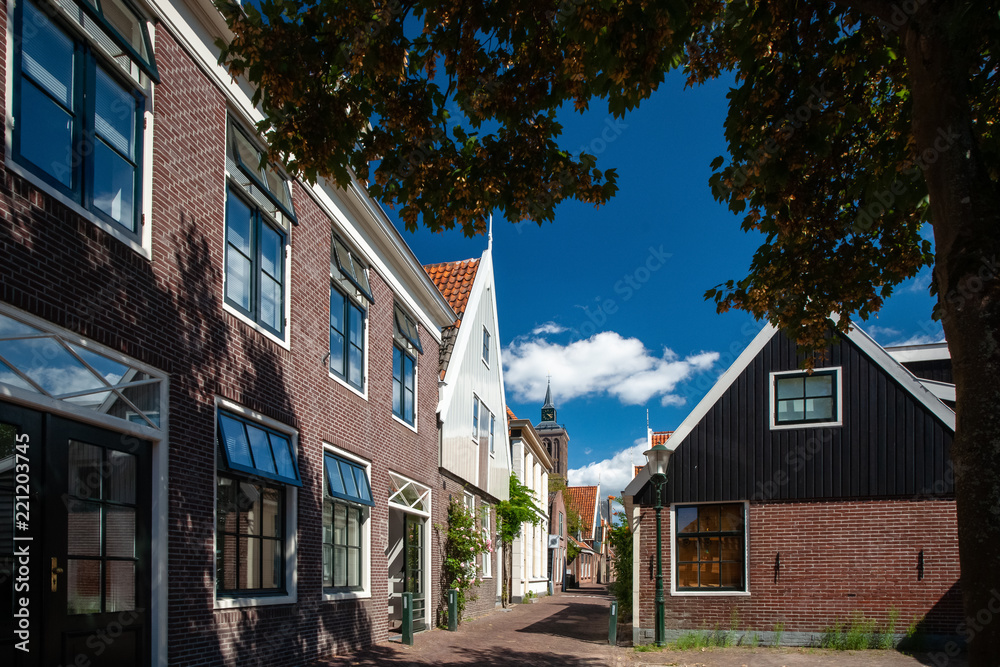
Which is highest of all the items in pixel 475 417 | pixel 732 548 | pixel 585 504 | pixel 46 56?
pixel 46 56

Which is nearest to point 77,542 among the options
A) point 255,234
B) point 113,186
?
point 113,186

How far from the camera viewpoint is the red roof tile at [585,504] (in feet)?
192

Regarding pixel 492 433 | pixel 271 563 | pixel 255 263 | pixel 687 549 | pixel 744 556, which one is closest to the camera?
pixel 255 263

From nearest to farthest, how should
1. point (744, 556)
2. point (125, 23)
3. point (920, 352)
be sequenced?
point (125, 23) < point (744, 556) < point (920, 352)

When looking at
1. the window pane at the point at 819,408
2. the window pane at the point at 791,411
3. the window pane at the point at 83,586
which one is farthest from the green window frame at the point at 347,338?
the window pane at the point at 819,408

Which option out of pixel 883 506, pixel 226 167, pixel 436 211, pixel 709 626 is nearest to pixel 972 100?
pixel 436 211

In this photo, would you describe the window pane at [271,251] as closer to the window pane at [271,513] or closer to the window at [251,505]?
the window at [251,505]

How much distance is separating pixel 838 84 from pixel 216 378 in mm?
7004

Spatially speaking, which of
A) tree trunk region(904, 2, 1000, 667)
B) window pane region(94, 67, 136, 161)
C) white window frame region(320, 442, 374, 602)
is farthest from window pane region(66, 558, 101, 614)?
tree trunk region(904, 2, 1000, 667)

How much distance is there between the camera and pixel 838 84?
Result: 24.4ft

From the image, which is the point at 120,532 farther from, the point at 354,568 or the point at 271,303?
the point at 354,568

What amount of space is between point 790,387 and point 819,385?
20.7 inches

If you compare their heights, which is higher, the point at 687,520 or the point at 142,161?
the point at 142,161

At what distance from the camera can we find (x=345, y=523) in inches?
503
